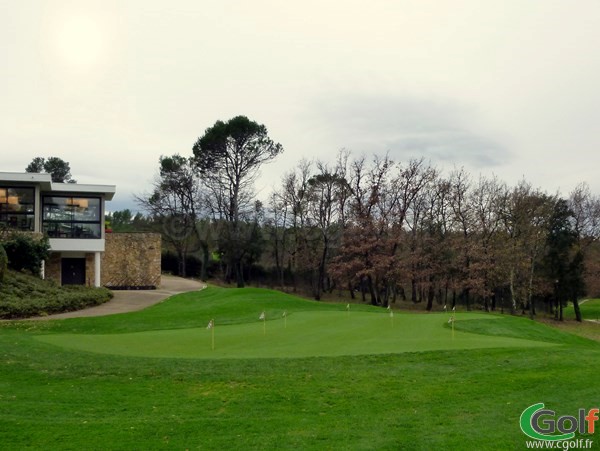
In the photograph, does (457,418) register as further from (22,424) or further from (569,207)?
(569,207)

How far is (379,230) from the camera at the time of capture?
42.3m

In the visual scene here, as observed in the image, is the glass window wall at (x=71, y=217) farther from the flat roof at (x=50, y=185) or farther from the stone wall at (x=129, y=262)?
the stone wall at (x=129, y=262)

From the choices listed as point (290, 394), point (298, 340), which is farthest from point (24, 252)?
point (290, 394)

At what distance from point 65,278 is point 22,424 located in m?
33.4

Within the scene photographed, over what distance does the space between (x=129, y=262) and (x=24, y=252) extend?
10.2 m

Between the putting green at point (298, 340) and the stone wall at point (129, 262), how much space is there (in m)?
23.1

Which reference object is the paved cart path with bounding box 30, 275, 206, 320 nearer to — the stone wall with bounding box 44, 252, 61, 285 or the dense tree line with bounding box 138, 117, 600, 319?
the stone wall with bounding box 44, 252, 61, 285

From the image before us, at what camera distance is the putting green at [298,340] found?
48.3 ft

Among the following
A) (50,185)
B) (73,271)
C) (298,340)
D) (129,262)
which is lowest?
(298,340)

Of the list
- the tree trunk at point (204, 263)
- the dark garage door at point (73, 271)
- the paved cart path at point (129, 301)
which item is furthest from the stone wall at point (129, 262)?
the tree trunk at point (204, 263)

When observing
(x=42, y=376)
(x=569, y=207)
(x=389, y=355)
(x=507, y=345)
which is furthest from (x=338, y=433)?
(x=569, y=207)

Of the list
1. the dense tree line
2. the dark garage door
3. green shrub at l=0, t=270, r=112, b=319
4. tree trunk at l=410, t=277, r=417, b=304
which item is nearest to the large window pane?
the dark garage door

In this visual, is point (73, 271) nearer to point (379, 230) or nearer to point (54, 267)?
point (54, 267)

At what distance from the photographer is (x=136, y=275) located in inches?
1660
